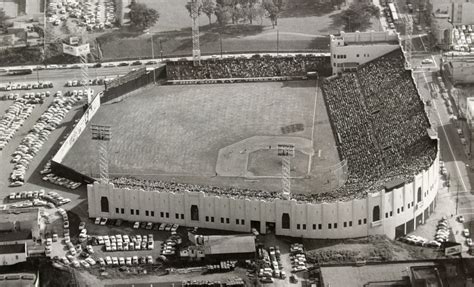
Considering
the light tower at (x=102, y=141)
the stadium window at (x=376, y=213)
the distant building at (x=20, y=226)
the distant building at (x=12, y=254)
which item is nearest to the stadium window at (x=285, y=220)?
the stadium window at (x=376, y=213)

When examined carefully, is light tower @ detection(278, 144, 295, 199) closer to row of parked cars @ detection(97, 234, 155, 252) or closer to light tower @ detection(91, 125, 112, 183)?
row of parked cars @ detection(97, 234, 155, 252)

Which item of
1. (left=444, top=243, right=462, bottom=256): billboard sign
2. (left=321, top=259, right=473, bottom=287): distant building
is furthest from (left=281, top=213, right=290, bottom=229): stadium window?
(left=444, top=243, right=462, bottom=256): billboard sign

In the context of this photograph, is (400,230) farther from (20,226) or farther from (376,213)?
(20,226)

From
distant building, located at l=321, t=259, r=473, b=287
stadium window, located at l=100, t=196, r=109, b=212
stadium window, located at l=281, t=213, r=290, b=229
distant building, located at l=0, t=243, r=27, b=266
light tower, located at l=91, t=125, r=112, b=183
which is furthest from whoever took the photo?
stadium window, located at l=100, t=196, r=109, b=212

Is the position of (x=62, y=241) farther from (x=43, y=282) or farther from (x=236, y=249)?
(x=236, y=249)

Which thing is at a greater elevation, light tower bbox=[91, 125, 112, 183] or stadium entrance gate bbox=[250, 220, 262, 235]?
light tower bbox=[91, 125, 112, 183]

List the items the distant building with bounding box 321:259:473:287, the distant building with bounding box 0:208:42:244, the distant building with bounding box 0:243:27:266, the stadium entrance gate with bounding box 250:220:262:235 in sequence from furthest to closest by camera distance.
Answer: the distant building with bounding box 0:208:42:244, the stadium entrance gate with bounding box 250:220:262:235, the distant building with bounding box 0:243:27:266, the distant building with bounding box 321:259:473:287
